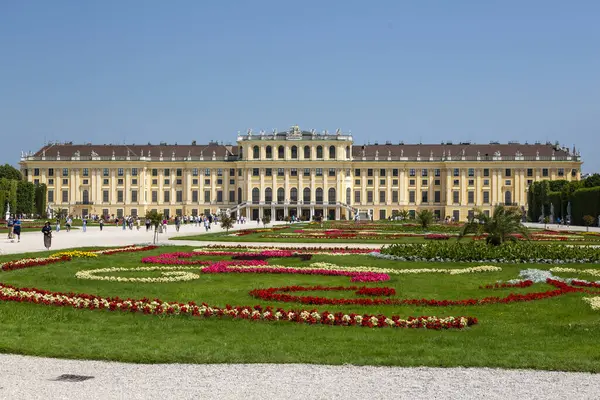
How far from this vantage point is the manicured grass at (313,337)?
8398 mm

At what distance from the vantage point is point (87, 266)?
18.9 metres

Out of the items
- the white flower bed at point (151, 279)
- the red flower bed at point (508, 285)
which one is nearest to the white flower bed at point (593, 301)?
the red flower bed at point (508, 285)

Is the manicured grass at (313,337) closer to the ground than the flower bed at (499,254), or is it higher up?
closer to the ground

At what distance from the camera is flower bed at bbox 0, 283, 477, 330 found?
10.4 m

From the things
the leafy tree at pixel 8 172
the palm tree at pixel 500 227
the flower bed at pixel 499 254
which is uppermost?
the leafy tree at pixel 8 172

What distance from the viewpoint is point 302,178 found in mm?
94375

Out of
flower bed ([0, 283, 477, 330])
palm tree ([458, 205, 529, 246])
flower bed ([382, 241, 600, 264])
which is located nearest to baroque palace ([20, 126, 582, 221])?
palm tree ([458, 205, 529, 246])

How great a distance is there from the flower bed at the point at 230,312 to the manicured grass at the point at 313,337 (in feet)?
0.75

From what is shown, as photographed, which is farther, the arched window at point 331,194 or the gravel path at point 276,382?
the arched window at point 331,194

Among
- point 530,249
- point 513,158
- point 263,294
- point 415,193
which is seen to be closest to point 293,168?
point 415,193

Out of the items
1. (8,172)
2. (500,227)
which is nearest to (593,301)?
(500,227)

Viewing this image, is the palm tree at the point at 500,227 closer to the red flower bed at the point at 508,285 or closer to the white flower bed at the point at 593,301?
the red flower bed at the point at 508,285

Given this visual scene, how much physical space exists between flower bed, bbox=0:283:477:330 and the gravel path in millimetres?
2404

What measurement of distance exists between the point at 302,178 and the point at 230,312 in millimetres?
83509
